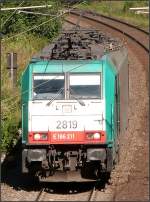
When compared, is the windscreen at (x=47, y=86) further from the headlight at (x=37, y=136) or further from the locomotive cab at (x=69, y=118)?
the headlight at (x=37, y=136)

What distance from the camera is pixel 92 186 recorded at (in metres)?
16.4

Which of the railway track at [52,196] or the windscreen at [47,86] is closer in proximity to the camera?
the railway track at [52,196]

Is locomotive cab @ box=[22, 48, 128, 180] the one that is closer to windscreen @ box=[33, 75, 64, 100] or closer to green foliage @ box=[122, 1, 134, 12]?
windscreen @ box=[33, 75, 64, 100]

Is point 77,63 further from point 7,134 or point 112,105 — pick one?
point 7,134

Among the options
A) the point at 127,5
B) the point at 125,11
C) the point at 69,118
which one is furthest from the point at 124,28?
the point at 69,118

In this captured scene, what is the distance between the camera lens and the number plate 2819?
50.2 feet

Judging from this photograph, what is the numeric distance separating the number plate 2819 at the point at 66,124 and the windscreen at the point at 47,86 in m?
0.67

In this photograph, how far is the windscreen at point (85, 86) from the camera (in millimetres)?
15602

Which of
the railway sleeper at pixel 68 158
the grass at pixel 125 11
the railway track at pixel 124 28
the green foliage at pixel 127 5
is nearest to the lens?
the railway sleeper at pixel 68 158

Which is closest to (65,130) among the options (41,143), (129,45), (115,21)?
(41,143)

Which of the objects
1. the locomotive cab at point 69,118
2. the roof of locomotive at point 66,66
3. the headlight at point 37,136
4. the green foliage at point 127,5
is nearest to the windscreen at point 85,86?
the locomotive cab at point 69,118

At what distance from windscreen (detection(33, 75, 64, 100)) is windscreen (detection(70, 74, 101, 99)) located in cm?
27

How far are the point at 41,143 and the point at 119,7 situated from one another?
42060mm

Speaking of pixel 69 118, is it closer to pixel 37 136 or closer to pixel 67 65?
pixel 37 136
